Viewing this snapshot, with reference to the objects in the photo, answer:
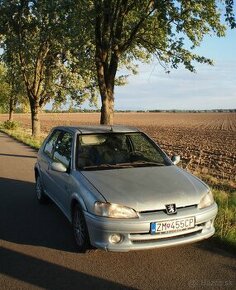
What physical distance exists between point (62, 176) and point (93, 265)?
1763 millimetres

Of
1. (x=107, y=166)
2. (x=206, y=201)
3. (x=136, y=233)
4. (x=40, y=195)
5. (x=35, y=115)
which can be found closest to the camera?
(x=136, y=233)

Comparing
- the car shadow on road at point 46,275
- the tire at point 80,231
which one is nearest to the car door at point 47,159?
the tire at point 80,231

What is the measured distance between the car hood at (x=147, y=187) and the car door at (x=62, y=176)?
50cm

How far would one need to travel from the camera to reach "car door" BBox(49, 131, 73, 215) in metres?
6.31

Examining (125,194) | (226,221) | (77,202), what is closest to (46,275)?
(77,202)

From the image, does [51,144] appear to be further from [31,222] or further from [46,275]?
[46,275]

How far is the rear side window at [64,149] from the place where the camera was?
263 inches

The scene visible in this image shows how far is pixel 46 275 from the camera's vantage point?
489cm

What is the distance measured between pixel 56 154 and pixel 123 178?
1944 mm

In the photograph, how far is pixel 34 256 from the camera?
5.51 metres

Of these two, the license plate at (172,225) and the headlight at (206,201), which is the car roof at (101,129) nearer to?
the headlight at (206,201)

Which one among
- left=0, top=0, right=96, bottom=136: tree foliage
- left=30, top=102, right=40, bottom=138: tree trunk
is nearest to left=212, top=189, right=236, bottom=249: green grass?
left=0, top=0, right=96, bottom=136: tree foliage

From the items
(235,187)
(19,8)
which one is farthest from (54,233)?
(19,8)

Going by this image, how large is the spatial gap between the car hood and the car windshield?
290mm
